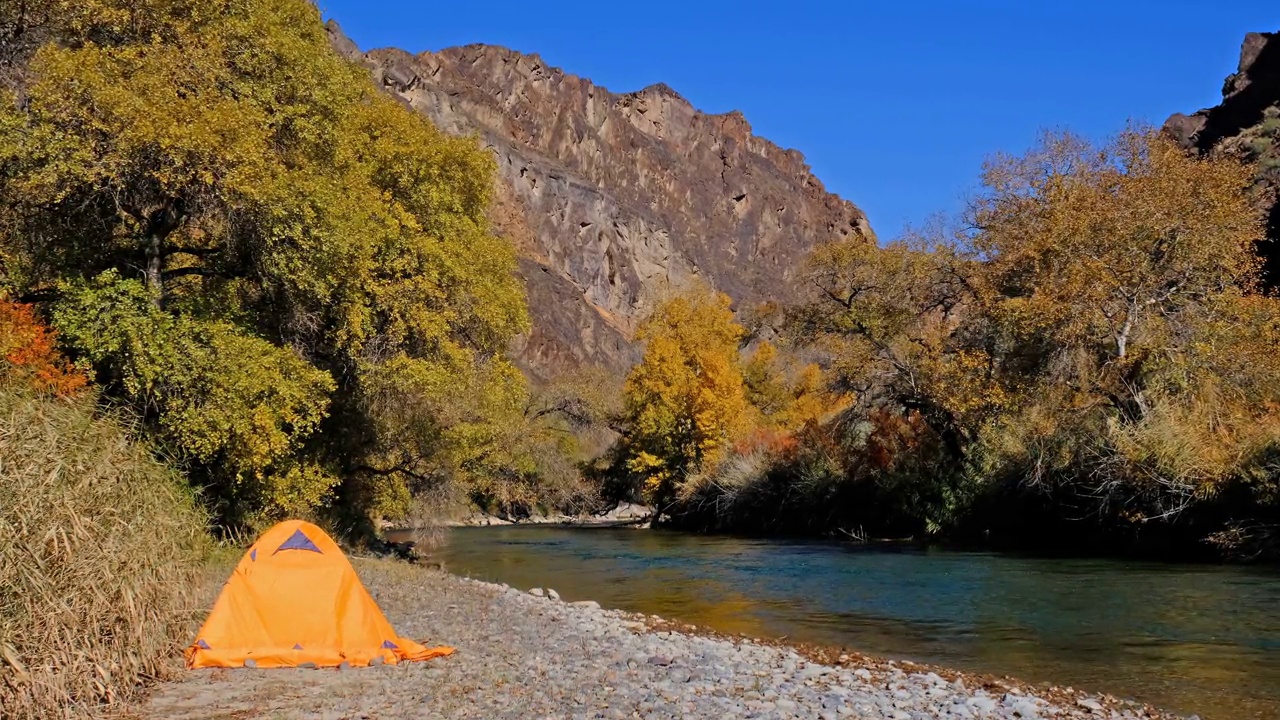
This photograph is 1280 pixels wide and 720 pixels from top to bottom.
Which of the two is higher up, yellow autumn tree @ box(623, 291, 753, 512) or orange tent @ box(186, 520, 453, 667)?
yellow autumn tree @ box(623, 291, 753, 512)

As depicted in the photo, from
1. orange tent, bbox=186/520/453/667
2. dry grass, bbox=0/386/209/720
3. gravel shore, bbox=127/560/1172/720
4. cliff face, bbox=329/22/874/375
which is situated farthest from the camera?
cliff face, bbox=329/22/874/375

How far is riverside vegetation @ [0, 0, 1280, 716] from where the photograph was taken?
334 inches

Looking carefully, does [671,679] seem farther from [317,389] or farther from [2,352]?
[317,389]

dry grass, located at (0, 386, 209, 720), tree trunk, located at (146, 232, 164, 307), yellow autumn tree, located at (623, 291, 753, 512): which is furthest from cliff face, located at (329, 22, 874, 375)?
dry grass, located at (0, 386, 209, 720)

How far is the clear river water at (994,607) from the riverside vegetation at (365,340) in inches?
162

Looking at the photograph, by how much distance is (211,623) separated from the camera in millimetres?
9766

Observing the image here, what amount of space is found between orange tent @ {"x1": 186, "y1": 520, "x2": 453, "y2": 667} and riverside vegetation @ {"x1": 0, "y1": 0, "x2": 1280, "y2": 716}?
2.51ft

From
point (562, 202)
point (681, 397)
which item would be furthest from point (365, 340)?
point (562, 202)

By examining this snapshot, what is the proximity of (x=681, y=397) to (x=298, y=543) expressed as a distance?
1562 inches

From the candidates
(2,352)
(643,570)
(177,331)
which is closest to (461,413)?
(643,570)

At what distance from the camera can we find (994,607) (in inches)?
679

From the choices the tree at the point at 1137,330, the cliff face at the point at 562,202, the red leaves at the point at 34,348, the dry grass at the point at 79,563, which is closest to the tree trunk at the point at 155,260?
→ the red leaves at the point at 34,348

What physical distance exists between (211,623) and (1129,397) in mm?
25139

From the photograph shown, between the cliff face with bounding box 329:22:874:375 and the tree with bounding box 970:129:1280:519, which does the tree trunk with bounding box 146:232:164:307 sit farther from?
the cliff face with bounding box 329:22:874:375
